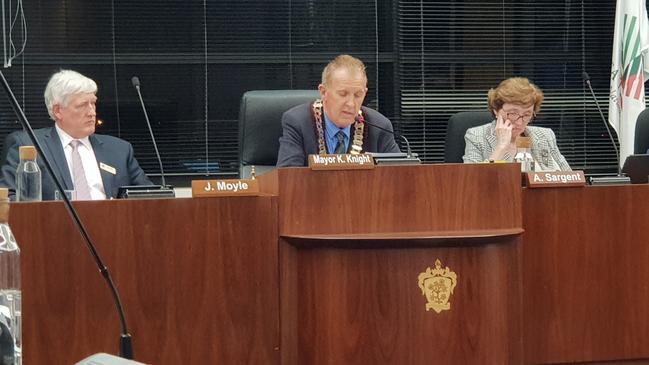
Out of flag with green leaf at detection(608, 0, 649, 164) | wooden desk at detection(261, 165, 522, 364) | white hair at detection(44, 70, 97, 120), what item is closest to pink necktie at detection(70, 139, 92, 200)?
white hair at detection(44, 70, 97, 120)

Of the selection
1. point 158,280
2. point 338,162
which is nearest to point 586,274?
point 338,162

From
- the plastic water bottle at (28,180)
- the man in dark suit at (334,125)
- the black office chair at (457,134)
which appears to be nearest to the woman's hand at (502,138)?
the black office chair at (457,134)

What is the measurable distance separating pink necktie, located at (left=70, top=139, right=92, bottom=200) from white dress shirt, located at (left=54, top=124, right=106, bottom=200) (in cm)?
1

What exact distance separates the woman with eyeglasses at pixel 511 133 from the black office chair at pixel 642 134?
0.48m

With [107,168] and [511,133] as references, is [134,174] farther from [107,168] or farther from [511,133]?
[511,133]

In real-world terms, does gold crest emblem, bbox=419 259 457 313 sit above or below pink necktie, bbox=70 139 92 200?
below

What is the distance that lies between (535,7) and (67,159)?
295cm

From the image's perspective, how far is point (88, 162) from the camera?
4137mm

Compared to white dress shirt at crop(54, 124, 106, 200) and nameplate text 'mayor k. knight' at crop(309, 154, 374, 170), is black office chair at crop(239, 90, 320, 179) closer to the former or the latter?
white dress shirt at crop(54, 124, 106, 200)

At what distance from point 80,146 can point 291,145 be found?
2.81 feet

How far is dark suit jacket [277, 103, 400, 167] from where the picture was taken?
12.9 feet

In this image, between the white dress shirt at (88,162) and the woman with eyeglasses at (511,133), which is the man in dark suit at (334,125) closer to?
the woman with eyeglasses at (511,133)

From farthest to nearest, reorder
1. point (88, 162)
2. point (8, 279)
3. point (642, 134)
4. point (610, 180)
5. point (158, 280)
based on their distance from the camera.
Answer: point (642, 134) → point (88, 162) → point (610, 180) → point (158, 280) → point (8, 279)

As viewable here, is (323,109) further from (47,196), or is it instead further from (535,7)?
(535,7)
